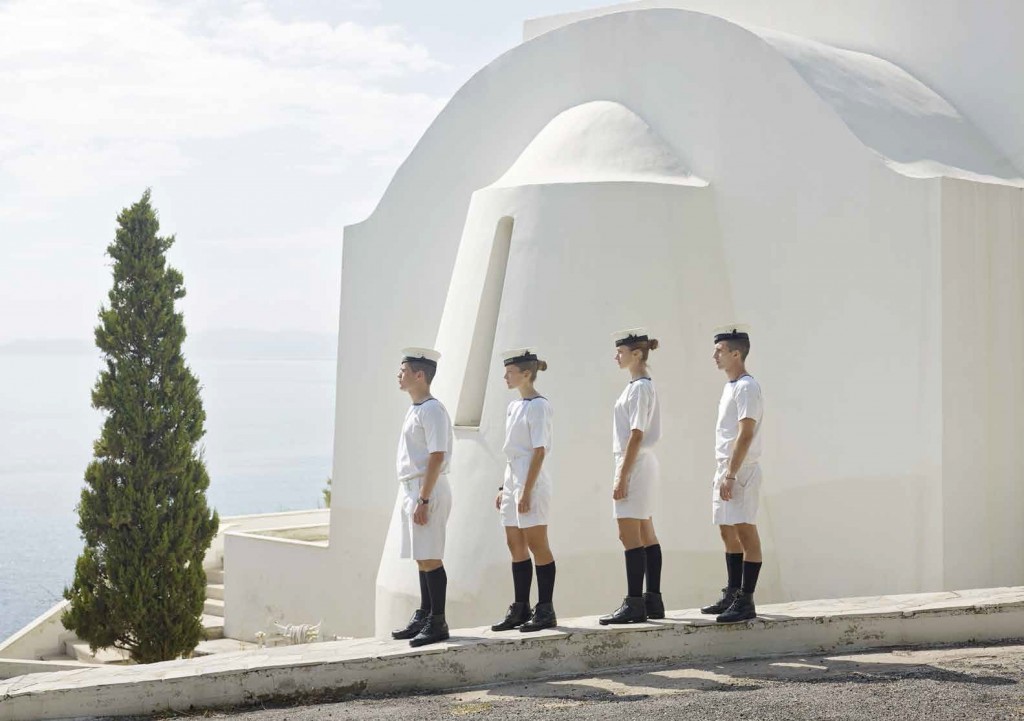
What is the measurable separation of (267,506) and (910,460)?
58.5 meters

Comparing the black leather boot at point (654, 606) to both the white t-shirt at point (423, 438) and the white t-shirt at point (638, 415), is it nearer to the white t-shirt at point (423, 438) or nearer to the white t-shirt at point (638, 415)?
the white t-shirt at point (638, 415)

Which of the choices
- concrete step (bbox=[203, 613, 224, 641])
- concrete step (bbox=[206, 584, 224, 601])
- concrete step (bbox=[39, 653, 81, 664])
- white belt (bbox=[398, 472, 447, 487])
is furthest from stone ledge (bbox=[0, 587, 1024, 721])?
concrete step (bbox=[206, 584, 224, 601])

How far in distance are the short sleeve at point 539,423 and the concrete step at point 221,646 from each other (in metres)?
8.18

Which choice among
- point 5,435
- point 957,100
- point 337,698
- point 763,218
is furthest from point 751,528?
point 5,435

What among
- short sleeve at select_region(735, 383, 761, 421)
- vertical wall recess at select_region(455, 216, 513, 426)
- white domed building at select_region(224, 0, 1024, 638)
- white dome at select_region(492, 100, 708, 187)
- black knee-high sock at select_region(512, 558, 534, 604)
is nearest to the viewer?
short sleeve at select_region(735, 383, 761, 421)

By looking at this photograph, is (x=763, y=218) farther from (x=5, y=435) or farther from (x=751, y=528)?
(x=5, y=435)

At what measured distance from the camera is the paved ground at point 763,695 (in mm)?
6184

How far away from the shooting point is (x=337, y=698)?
7164mm

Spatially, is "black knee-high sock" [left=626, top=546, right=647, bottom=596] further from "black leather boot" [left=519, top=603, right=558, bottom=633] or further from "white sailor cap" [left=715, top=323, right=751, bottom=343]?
"white sailor cap" [left=715, top=323, right=751, bottom=343]

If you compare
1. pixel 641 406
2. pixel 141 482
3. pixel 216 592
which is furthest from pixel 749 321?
pixel 216 592

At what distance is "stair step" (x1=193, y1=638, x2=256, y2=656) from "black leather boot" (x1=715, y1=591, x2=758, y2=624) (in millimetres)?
8587

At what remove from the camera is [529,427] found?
771 centimetres

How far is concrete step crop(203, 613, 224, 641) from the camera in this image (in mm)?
15531

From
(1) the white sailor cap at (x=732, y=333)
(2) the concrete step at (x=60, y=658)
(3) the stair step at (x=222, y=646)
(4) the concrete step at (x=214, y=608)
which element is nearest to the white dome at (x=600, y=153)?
(1) the white sailor cap at (x=732, y=333)
